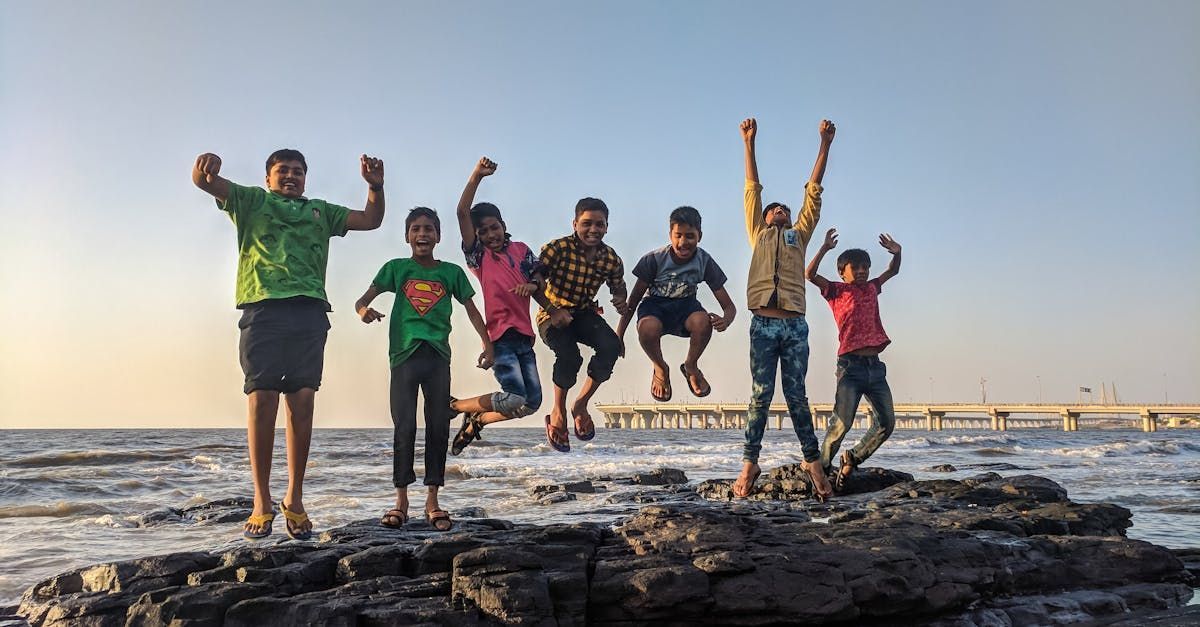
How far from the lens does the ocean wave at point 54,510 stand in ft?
37.8

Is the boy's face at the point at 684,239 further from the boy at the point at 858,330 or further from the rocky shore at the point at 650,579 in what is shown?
the rocky shore at the point at 650,579

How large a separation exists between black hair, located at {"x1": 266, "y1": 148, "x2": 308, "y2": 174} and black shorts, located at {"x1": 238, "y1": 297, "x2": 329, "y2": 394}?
3.37ft

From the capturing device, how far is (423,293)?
17.9 ft

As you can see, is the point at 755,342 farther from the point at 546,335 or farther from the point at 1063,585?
the point at 1063,585

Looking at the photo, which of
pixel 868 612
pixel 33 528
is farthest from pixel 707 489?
pixel 33 528

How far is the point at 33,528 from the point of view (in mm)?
9562

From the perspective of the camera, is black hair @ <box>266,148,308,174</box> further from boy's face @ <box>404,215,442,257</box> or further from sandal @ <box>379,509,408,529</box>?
sandal @ <box>379,509,408,529</box>

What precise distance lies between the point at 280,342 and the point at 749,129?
13.4ft

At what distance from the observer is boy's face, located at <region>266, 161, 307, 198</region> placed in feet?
17.2

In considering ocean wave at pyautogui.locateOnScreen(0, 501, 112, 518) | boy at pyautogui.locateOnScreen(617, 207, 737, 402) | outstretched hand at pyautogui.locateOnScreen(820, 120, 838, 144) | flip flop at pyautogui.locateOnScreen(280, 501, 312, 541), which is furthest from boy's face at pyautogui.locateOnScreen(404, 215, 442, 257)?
ocean wave at pyautogui.locateOnScreen(0, 501, 112, 518)

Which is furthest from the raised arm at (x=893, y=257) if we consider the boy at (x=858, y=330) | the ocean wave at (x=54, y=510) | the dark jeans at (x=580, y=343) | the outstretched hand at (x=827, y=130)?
the ocean wave at (x=54, y=510)

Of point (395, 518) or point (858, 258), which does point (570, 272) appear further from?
point (858, 258)

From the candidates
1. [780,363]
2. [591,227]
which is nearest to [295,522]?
[591,227]

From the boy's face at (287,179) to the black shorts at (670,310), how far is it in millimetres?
2783
